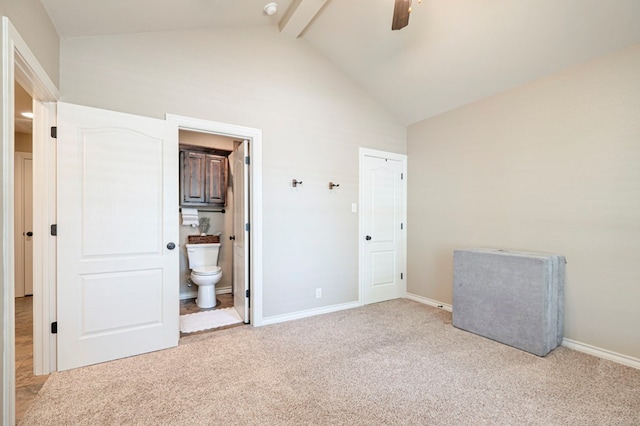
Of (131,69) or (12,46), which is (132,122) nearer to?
(131,69)

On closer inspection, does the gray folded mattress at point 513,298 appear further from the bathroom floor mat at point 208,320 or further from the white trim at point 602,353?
the bathroom floor mat at point 208,320

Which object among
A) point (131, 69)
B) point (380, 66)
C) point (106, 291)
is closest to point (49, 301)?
point (106, 291)

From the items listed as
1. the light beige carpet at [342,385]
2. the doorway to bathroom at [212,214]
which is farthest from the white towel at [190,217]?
the light beige carpet at [342,385]

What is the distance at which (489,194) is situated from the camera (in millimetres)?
3383

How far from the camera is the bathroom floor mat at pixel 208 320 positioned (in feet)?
10.4

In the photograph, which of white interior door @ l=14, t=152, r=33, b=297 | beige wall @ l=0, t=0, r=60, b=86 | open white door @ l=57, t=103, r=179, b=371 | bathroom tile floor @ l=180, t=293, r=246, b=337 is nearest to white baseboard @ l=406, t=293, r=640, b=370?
bathroom tile floor @ l=180, t=293, r=246, b=337

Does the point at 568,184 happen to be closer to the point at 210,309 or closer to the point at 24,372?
the point at 210,309

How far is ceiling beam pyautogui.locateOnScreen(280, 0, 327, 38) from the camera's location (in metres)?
2.80

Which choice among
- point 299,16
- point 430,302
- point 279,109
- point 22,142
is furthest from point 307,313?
point 22,142

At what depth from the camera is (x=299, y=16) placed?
2998 millimetres

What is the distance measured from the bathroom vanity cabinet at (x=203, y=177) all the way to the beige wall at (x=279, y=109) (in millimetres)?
1610

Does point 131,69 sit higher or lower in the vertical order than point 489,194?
higher

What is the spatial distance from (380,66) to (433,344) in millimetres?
3210

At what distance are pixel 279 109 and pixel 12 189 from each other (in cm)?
241
